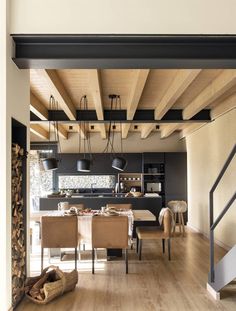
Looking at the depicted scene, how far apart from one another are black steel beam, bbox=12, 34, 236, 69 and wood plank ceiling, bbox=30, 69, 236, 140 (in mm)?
718

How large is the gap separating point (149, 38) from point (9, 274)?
2.75 metres

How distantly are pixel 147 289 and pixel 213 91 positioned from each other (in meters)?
3.05

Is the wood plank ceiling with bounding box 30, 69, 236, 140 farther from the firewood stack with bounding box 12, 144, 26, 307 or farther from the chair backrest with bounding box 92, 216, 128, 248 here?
the chair backrest with bounding box 92, 216, 128, 248

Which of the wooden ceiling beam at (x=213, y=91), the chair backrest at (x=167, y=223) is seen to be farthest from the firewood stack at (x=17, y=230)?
the wooden ceiling beam at (x=213, y=91)

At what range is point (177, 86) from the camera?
5082 mm

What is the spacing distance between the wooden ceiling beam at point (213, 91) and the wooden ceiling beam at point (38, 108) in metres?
2.84

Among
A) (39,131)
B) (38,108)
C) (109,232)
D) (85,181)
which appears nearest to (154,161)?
(85,181)

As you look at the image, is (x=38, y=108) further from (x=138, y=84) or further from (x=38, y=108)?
(x=138, y=84)

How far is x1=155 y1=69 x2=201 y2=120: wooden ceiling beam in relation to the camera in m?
4.51

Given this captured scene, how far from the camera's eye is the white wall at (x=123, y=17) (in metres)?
3.54
